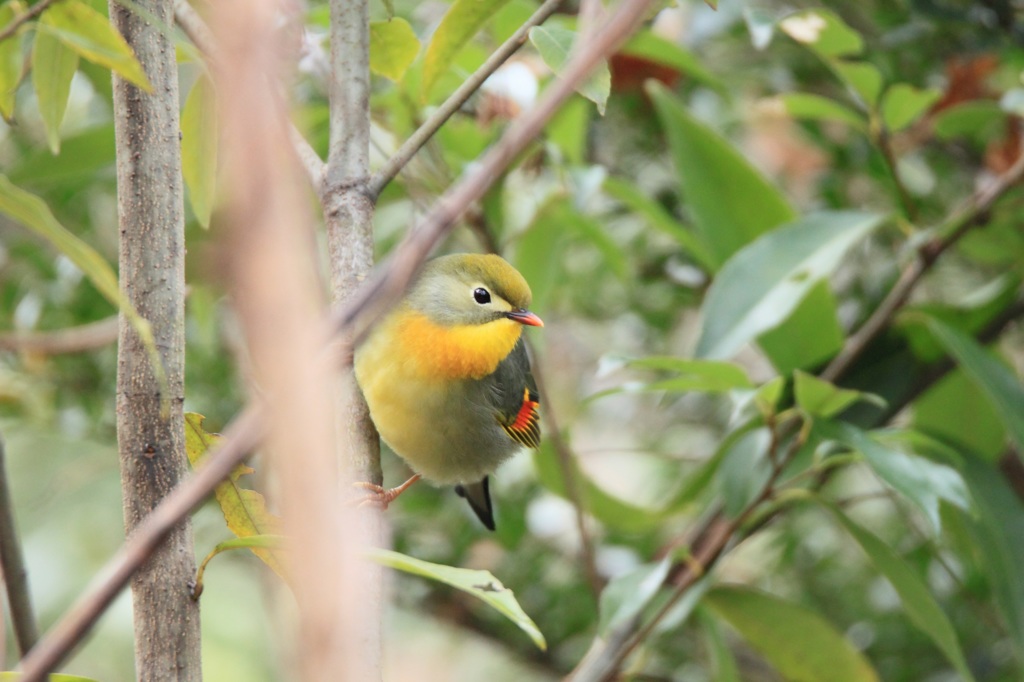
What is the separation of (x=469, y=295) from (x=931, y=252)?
0.96 m

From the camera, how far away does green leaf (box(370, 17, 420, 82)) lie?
→ 1363 millimetres

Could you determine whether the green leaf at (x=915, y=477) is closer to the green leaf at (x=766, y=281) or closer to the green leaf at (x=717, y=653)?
the green leaf at (x=766, y=281)

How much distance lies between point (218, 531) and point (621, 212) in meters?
1.38

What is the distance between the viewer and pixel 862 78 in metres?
2.06

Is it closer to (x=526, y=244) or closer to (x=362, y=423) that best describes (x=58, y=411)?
(x=526, y=244)

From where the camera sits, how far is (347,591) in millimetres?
373

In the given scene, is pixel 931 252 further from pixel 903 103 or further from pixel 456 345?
pixel 456 345

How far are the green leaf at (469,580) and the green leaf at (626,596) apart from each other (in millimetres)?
788

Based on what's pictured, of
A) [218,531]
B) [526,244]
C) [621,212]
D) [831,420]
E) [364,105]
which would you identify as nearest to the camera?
[364,105]

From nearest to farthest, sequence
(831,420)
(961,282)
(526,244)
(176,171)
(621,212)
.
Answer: (176,171), (831,420), (526,244), (621,212), (961,282)

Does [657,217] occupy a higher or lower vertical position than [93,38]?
lower

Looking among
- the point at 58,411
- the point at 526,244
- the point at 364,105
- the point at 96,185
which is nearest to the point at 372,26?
the point at 364,105

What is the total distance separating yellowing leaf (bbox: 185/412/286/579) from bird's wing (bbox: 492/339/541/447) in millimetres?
1066


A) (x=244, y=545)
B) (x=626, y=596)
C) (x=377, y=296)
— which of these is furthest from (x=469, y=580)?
(x=626, y=596)
